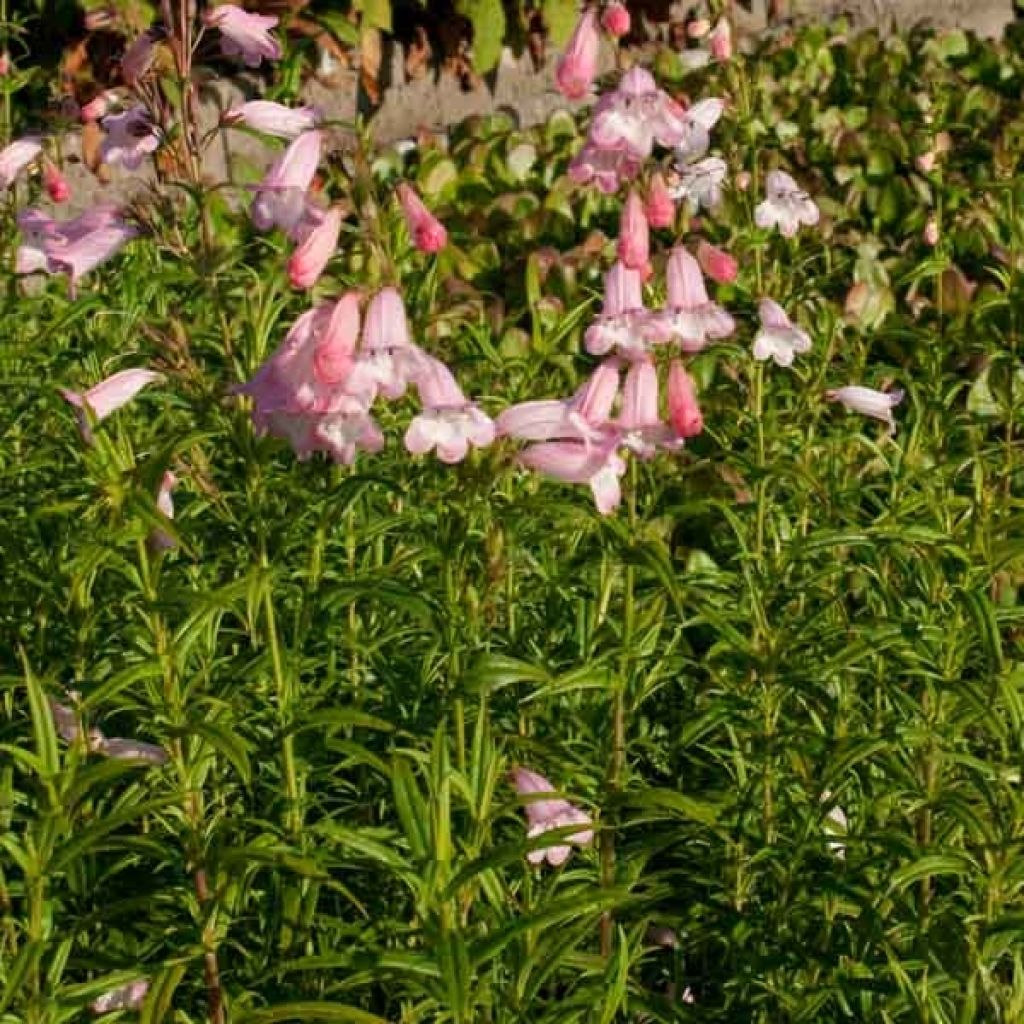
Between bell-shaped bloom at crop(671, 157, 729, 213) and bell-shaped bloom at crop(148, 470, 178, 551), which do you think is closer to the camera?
bell-shaped bloom at crop(148, 470, 178, 551)

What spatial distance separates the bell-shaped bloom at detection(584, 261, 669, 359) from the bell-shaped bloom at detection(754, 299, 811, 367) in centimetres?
63

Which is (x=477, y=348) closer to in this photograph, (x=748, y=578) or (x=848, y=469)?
(x=848, y=469)

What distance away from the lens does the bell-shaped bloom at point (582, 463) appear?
3049 millimetres

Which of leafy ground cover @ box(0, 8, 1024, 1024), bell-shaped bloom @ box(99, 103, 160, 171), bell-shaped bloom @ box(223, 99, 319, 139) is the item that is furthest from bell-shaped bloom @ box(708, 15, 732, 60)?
bell-shaped bloom @ box(99, 103, 160, 171)

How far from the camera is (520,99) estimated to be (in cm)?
905

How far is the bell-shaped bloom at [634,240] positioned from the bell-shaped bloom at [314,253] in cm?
52

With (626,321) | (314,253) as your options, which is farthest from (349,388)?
(626,321)

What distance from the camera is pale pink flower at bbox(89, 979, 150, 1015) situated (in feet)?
10.6

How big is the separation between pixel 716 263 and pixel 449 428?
865 millimetres

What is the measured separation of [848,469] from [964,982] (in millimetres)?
2049

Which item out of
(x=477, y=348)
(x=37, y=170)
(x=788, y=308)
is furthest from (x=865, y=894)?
(x=37, y=170)

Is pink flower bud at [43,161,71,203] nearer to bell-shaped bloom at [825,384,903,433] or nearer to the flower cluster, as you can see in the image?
bell-shaped bloom at [825,384,903,433]

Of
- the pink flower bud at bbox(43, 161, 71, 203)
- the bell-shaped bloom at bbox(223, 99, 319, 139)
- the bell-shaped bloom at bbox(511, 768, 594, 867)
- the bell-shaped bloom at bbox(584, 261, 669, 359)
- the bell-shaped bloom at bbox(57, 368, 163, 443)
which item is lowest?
the pink flower bud at bbox(43, 161, 71, 203)

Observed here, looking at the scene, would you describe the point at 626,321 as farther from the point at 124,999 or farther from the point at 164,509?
the point at 124,999
